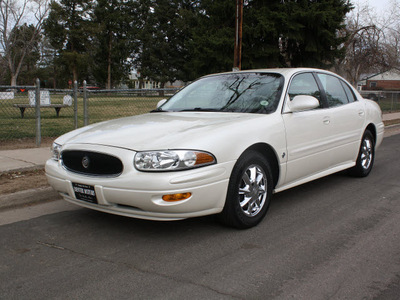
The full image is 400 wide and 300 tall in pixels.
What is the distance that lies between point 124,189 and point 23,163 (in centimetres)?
374

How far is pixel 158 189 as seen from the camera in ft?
→ 10.8

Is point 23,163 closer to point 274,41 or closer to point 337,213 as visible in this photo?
point 337,213

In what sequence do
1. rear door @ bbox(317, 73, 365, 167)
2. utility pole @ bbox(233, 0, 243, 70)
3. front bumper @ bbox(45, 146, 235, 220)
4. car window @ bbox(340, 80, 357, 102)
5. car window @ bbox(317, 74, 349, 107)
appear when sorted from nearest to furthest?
front bumper @ bbox(45, 146, 235, 220) < rear door @ bbox(317, 73, 365, 167) < car window @ bbox(317, 74, 349, 107) < car window @ bbox(340, 80, 357, 102) < utility pole @ bbox(233, 0, 243, 70)

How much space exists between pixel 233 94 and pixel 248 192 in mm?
1379

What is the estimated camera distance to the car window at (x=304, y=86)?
15.7ft

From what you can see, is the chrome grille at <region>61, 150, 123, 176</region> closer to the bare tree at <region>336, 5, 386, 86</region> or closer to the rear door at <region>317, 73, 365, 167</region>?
the rear door at <region>317, 73, 365, 167</region>

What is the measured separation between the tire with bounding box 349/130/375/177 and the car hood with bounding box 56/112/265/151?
2.59m

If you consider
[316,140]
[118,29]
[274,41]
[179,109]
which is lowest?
[316,140]

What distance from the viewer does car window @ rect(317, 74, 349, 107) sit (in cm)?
539

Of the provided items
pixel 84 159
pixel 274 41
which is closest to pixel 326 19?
pixel 274 41

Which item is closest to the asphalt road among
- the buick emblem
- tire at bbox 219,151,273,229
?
tire at bbox 219,151,273,229

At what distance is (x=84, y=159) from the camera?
3689 millimetres

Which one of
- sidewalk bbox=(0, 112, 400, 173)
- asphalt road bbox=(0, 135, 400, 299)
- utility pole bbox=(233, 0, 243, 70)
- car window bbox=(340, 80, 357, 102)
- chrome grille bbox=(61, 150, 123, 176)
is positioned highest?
utility pole bbox=(233, 0, 243, 70)

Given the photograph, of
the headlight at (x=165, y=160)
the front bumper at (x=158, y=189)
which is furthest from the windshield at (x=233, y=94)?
the headlight at (x=165, y=160)
